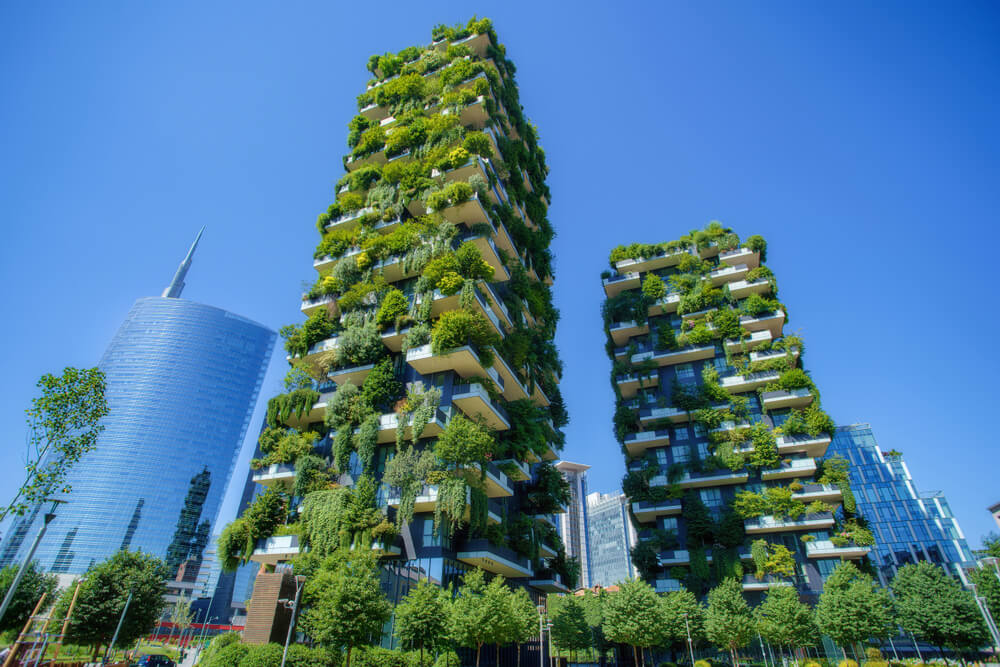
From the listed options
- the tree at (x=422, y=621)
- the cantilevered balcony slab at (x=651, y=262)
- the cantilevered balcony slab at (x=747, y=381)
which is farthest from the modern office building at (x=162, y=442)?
the cantilevered balcony slab at (x=747, y=381)

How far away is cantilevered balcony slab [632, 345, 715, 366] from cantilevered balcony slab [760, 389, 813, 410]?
673 cm

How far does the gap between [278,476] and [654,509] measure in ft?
107

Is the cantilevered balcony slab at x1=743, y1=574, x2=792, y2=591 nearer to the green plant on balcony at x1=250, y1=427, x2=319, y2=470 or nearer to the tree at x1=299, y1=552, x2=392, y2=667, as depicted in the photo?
Result: the tree at x1=299, y1=552, x2=392, y2=667

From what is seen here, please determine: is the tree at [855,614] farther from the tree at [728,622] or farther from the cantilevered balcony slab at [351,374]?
the cantilevered balcony slab at [351,374]

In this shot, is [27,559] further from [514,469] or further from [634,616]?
[634,616]

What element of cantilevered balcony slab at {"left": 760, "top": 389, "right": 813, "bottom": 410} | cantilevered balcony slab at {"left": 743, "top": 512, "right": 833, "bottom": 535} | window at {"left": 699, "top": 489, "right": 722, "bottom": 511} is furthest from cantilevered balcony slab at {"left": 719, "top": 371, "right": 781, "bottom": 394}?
cantilevered balcony slab at {"left": 743, "top": 512, "right": 833, "bottom": 535}

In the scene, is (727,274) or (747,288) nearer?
(747,288)

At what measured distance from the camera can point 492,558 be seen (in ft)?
101

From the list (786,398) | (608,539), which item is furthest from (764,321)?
(608,539)

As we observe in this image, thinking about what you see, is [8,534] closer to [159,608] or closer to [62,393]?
[159,608]

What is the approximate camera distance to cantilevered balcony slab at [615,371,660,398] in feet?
173

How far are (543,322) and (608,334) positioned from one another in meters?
10.8

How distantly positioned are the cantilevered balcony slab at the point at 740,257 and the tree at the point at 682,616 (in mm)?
35661

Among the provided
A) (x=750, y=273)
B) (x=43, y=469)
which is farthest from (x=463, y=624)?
(x=750, y=273)
